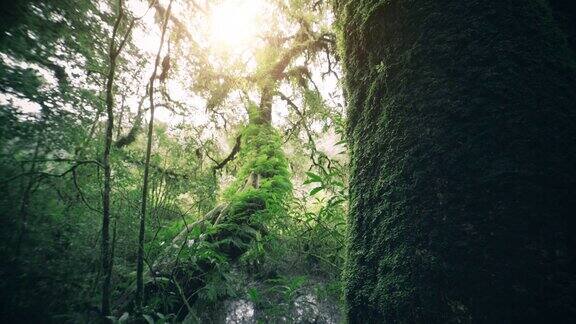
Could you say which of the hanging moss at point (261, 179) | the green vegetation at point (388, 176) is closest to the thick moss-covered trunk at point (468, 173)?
the green vegetation at point (388, 176)

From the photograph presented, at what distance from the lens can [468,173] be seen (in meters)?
1.19

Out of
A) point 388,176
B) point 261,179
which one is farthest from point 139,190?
point 388,176

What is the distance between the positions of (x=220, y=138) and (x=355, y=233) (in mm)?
8068

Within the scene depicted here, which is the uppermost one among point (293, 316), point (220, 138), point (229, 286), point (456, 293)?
point (220, 138)

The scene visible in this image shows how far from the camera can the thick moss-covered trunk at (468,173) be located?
1004 mm

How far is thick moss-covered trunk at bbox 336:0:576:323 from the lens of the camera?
39.5 inches

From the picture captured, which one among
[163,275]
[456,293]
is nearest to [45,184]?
[163,275]

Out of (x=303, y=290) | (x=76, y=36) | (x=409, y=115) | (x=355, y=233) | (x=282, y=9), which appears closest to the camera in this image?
(x=409, y=115)

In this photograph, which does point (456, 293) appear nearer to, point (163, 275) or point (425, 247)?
point (425, 247)

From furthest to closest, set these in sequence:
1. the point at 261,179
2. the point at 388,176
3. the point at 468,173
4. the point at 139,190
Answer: the point at 261,179, the point at 139,190, the point at 388,176, the point at 468,173

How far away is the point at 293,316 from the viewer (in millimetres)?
4102

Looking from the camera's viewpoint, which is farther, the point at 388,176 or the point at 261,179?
the point at 261,179

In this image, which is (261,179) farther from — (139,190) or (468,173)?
(468,173)

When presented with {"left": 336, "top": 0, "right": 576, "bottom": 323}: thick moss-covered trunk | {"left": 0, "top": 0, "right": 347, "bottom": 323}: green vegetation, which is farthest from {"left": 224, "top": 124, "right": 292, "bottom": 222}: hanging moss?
{"left": 336, "top": 0, "right": 576, "bottom": 323}: thick moss-covered trunk
